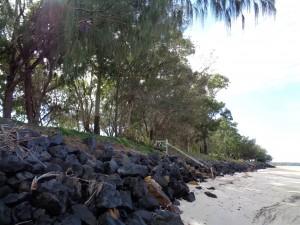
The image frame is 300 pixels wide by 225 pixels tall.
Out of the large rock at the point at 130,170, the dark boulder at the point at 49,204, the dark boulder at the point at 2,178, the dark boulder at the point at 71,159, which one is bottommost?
the dark boulder at the point at 49,204

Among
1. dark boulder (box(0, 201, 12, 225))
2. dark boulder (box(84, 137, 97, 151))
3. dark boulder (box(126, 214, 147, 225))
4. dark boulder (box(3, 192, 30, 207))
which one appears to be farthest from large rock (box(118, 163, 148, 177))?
dark boulder (box(0, 201, 12, 225))

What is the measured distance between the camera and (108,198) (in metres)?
4.14

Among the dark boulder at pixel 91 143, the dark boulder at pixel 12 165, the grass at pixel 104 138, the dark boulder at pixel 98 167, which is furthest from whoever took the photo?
the grass at pixel 104 138

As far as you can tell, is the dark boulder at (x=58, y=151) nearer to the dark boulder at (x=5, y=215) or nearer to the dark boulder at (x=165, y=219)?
the dark boulder at (x=165, y=219)

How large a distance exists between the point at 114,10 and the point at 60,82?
907 cm

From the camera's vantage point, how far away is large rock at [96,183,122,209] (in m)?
4.05

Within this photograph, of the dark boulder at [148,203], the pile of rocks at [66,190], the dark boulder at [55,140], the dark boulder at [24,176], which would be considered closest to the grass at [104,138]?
the dark boulder at [55,140]

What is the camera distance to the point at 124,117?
2239 centimetres

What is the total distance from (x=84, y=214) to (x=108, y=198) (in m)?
0.43

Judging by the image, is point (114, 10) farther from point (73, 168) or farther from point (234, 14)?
point (73, 168)

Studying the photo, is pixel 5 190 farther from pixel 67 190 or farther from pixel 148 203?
pixel 148 203

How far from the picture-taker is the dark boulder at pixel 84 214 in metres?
3.71

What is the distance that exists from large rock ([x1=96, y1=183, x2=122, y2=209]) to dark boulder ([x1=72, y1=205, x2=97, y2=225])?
220mm

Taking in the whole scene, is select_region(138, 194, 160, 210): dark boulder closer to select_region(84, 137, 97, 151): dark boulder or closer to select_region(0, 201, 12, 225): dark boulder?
select_region(0, 201, 12, 225): dark boulder
